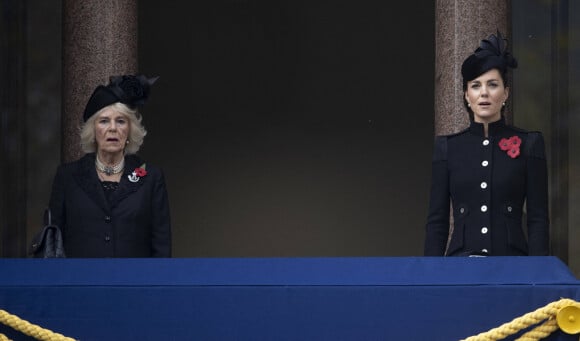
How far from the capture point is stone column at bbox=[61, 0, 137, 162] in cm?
888

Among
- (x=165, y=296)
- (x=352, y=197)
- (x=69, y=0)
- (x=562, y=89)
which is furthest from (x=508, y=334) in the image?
(x=352, y=197)

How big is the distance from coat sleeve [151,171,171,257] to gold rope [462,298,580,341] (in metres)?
2.55

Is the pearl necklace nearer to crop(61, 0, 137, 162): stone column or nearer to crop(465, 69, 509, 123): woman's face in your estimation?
crop(465, 69, 509, 123): woman's face

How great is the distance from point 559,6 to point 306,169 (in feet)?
9.98

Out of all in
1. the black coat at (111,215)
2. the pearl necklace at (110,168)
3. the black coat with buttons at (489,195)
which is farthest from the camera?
the pearl necklace at (110,168)

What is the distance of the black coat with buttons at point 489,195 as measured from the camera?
6199 millimetres

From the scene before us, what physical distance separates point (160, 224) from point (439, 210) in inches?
53.6

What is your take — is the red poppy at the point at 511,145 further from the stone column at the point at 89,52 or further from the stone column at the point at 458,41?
the stone column at the point at 89,52

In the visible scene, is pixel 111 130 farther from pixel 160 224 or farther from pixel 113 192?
pixel 160 224

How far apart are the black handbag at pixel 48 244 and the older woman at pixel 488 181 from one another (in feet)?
5.37

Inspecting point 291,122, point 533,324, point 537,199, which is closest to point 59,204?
point 537,199

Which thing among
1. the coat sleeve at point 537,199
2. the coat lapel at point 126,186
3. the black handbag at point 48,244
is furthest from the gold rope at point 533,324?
the coat lapel at point 126,186

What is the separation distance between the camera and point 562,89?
11828 millimetres

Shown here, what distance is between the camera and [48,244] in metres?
5.99
